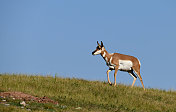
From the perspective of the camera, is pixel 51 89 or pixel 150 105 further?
pixel 51 89

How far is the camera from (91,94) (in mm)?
18031

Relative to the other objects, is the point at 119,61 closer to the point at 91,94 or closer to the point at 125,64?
the point at 125,64

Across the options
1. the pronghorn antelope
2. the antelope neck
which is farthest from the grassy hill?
the antelope neck

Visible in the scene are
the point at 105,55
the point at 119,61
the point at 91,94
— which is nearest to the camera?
the point at 91,94

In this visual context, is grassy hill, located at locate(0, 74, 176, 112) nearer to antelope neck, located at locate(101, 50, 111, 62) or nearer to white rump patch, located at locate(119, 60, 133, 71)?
white rump patch, located at locate(119, 60, 133, 71)

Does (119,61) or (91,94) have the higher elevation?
A: (119,61)

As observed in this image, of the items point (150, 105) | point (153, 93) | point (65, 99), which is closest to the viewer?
point (65, 99)

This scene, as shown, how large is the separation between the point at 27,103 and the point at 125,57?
10336 millimetres

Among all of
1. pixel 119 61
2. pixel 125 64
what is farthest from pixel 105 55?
pixel 125 64

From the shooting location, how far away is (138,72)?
21844 mm

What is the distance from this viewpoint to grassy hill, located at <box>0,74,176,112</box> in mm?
15867

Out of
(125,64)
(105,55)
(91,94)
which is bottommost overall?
(91,94)

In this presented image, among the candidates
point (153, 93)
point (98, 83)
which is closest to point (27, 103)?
point (98, 83)

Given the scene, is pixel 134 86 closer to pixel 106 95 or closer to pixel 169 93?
pixel 169 93
